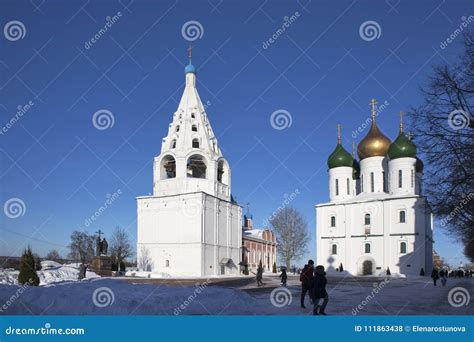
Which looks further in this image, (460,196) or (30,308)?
(460,196)

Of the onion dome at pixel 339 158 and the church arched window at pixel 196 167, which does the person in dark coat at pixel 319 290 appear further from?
the onion dome at pixel 339 158

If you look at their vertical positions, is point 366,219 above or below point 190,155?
below

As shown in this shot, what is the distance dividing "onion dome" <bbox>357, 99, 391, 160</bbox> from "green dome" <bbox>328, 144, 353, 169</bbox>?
1072mm

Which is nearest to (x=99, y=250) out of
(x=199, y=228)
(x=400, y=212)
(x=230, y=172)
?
(x=199, y=228)

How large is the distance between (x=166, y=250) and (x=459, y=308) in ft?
87.0

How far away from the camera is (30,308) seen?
30.2 ft

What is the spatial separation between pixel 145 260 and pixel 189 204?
5655 mm

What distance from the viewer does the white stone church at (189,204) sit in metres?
34.4

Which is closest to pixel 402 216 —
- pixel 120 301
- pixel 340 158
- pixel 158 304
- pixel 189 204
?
pixel 340 158

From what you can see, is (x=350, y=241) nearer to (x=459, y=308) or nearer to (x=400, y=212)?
(x=400, y=212)

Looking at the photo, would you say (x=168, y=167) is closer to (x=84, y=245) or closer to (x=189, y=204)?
(x=189, y=204)

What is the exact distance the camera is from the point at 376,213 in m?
37.9

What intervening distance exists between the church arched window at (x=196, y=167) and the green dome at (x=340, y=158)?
12139 mm

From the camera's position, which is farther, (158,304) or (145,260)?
(145,260)
